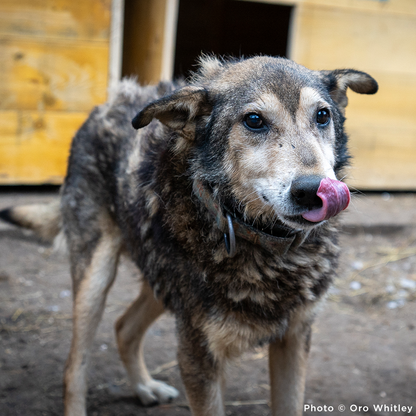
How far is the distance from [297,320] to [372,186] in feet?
13.2

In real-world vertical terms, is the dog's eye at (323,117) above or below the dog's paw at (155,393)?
above

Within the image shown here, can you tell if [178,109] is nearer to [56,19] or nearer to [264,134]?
[264,134]

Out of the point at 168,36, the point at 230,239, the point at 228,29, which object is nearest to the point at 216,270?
the point at 230,239

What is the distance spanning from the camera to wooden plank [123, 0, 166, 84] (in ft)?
15.6

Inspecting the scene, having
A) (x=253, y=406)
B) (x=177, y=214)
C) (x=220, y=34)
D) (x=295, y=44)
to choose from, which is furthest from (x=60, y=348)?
(x=220, y=34)

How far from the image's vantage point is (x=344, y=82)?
221 centimetres

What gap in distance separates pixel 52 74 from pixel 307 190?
3738mm

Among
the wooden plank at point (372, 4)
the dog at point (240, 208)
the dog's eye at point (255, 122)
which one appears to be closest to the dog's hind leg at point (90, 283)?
the dog at point (240, 208)

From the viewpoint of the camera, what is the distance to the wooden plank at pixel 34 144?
183 inches

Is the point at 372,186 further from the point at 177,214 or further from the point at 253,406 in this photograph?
the point at 177,214

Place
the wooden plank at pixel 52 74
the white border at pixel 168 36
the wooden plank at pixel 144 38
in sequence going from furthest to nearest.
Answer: the wooden plank at pixel 144 38 < the white border at pixel 168 36 < the wooden plank at pixel 52 74

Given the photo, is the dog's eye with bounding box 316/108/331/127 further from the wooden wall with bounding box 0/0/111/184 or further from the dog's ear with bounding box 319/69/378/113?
the wooden wall with bounding box 0/0/111/184

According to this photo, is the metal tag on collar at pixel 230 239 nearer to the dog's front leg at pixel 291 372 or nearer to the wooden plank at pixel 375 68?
the dog's front leg at pixel 291 372

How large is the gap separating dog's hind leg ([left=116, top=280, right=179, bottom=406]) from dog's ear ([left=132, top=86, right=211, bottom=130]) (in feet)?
3.92
